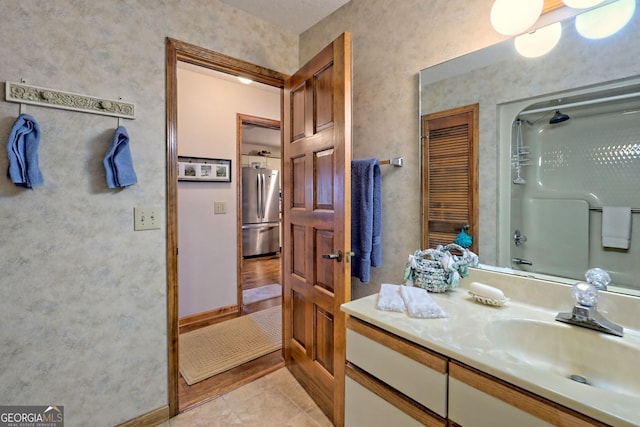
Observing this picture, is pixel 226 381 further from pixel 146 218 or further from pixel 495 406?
pixel 495 406

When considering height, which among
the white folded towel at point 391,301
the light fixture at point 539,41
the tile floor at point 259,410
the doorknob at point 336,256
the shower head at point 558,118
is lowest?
the tile floor at point 259,410

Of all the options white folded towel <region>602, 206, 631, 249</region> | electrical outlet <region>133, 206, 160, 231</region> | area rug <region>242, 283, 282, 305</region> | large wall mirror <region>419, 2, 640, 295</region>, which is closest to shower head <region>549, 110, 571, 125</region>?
large wall mirror <region>419, 2, 640, 295</region>

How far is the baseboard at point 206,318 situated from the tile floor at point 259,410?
43.9 inches

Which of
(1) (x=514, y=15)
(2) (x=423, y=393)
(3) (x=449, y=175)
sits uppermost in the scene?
(1) (x=514, y=15)

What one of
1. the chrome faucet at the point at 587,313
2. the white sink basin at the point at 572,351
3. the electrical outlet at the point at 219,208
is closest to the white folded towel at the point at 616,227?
the chrome faucet at the point at 587,313

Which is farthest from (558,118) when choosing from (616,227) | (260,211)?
(260,211)

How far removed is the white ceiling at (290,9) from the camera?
1.88 meters

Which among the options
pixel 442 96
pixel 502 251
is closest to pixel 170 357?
pixel 502 251

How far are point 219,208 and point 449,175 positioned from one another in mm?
2364

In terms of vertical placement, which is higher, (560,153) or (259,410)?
(560,153)

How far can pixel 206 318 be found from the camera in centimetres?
297

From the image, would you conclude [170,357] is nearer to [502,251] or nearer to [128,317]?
[128,317]

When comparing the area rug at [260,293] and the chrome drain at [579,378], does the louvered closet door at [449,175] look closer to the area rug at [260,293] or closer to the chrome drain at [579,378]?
the chrome drain at [579,378]

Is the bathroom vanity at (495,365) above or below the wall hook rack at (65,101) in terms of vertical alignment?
below
